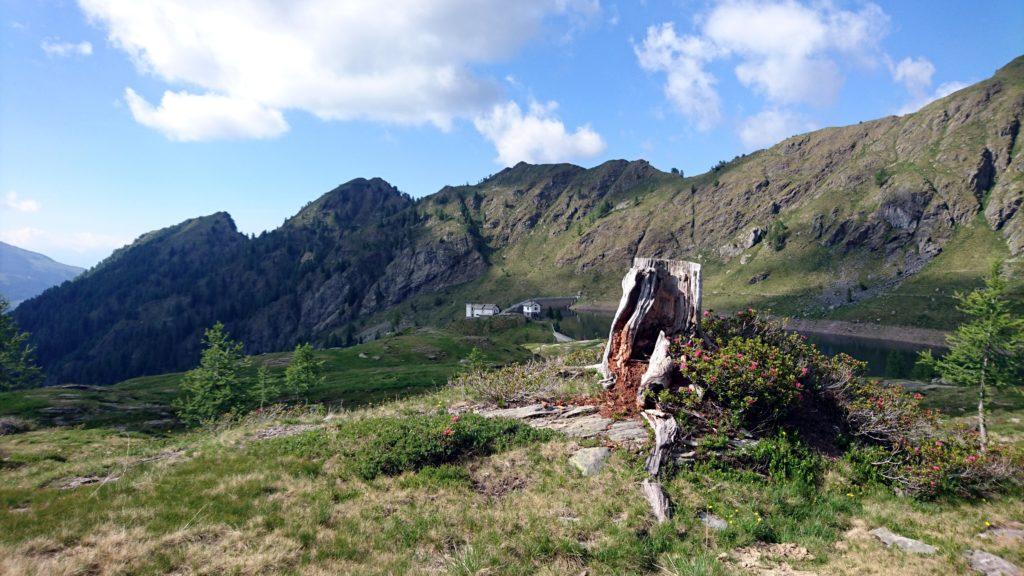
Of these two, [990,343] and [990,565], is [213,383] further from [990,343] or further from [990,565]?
[990,343]

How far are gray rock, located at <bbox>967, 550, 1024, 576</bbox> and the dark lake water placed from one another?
5558 cm

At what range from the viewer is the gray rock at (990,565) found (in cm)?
849

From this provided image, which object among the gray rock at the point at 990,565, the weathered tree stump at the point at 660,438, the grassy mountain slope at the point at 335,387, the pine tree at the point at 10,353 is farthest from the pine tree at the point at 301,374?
the gray rock at the point at 990,565

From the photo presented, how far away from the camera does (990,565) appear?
877 centimetres

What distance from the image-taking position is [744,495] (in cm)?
1112

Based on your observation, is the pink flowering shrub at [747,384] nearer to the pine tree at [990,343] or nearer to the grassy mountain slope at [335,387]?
the grassy mountain slope at [335,387]

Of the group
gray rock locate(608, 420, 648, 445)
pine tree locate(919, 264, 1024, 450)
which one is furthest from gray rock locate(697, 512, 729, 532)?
pine tree locate(919, 264, 1024, 450)

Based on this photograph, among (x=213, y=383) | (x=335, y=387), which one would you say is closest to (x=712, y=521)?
(x=213, y=383)

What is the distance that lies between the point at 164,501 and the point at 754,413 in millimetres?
16305

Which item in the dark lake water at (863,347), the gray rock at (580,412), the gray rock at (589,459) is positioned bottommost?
the dark lake water at (863,347)

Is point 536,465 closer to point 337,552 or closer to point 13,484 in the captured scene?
point 337,552

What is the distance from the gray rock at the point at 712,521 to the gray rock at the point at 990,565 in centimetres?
452

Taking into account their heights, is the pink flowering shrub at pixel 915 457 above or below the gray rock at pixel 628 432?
below

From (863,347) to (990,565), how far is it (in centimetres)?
14094
